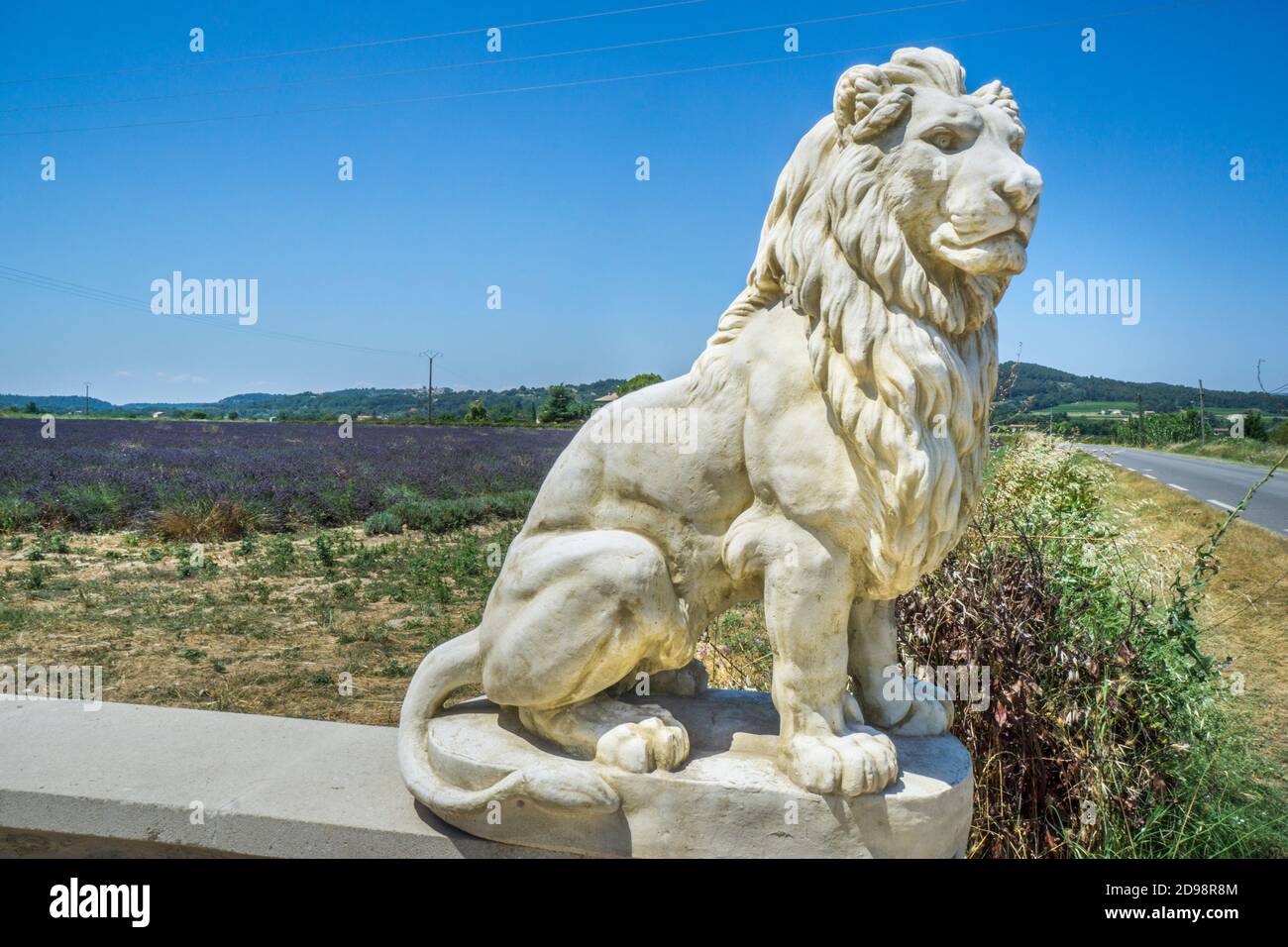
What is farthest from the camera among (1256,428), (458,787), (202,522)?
(1256,428)

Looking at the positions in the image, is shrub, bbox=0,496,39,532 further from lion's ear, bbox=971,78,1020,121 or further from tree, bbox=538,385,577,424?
lion's ear, bbox=971,78,1020,121

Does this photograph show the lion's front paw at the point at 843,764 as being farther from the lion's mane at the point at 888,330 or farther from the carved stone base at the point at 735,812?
the lion's mane at the point at 888,330

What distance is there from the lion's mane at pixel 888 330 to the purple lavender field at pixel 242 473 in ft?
32.2

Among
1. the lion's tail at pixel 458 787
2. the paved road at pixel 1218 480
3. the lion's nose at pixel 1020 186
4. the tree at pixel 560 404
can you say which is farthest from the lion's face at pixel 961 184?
the tree at pixel 560 404

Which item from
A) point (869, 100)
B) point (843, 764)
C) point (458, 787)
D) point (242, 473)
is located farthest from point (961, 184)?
point (242, 473)

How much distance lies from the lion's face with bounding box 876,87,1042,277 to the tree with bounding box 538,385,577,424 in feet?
51.8

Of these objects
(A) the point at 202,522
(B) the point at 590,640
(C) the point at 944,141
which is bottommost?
(A) the point at 202,522

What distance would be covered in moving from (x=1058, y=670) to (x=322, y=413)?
Answer: 29629 mm

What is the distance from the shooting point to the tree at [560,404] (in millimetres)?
18156

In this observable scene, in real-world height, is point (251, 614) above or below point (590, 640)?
below

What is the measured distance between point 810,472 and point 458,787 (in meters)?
1.34

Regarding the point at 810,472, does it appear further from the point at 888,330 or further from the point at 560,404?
the point at 560,404

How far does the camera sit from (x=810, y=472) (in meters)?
2.26
